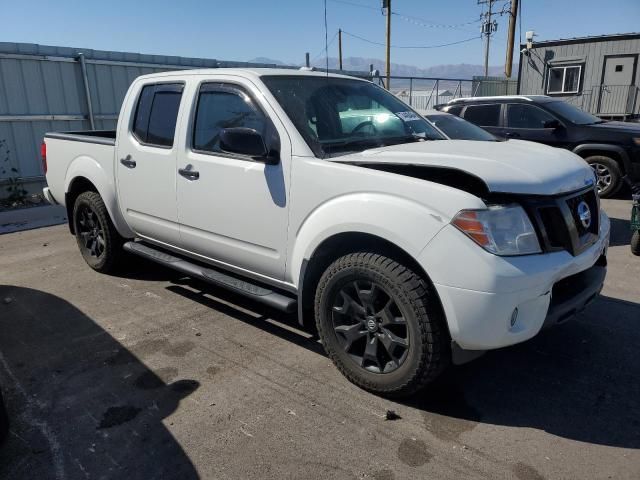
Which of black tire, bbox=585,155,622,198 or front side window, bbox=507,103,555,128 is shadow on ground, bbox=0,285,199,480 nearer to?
front side window, bbox=507,103,555,128

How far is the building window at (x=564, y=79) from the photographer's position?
66.0 feet

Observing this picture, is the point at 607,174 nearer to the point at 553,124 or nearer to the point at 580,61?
the point at 553,124

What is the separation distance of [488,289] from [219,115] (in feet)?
7.72

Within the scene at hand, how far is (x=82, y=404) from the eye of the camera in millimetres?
3014

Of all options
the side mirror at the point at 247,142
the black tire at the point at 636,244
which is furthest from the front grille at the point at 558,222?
the black tire at the point at 636,244

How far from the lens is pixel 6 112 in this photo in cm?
911

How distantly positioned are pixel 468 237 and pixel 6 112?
942 cm

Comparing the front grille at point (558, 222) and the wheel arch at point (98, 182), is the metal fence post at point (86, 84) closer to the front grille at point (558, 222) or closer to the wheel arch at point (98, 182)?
the wheel arch at point (98, 182)

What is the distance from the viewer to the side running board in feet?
11.2

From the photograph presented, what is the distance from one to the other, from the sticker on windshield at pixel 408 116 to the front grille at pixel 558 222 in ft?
4.96

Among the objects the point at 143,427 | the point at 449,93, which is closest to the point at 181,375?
the point at 143,427

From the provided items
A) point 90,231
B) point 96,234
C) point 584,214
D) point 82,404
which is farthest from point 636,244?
point 90,231

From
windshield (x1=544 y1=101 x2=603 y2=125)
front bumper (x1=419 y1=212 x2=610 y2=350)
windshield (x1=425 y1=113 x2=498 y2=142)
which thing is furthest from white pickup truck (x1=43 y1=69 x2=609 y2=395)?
windshield (x1=544 y1=101 x2=603 y2=125)

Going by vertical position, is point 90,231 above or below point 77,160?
below
